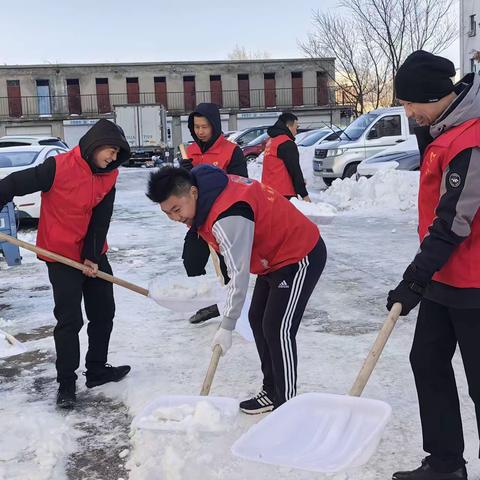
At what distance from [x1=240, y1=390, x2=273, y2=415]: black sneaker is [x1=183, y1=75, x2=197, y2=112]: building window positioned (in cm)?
4140

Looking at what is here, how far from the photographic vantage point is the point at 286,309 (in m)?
3.31

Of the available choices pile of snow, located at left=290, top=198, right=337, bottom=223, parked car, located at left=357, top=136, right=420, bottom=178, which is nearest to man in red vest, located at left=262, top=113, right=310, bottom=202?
pile of snow, located at left=290, top=198, right=337, bottom=223

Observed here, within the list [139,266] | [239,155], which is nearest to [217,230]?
[239,155]

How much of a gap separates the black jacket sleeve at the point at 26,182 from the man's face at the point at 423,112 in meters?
2.01


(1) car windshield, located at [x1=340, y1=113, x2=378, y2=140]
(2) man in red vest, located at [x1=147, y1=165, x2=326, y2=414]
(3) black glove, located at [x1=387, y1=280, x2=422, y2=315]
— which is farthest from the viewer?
(1) car windshield, located at [x1=340, y1=113, x2=378, y2=140]

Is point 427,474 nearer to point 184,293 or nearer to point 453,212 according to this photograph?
point 453,212

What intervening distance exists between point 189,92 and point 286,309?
4240 cm

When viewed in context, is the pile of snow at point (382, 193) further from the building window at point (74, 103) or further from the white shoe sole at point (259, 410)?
the building window at point (74, 103)

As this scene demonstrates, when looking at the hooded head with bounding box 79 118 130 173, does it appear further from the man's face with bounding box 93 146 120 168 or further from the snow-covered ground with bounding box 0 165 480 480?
the snow-covered ground with bounding box 0 165 480 480

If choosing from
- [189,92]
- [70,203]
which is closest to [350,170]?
[70,203]

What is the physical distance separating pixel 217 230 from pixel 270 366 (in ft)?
3.72

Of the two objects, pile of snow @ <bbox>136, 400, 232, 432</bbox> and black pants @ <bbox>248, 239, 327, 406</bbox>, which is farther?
black pants @ <bbox>248, 239, 327, 406</bbox>

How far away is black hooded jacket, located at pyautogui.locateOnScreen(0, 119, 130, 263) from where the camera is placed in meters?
3.68

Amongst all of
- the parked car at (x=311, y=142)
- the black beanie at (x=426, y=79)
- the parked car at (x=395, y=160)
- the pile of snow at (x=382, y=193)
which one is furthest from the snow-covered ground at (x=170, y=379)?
the parked car at (x=311, y=142)
